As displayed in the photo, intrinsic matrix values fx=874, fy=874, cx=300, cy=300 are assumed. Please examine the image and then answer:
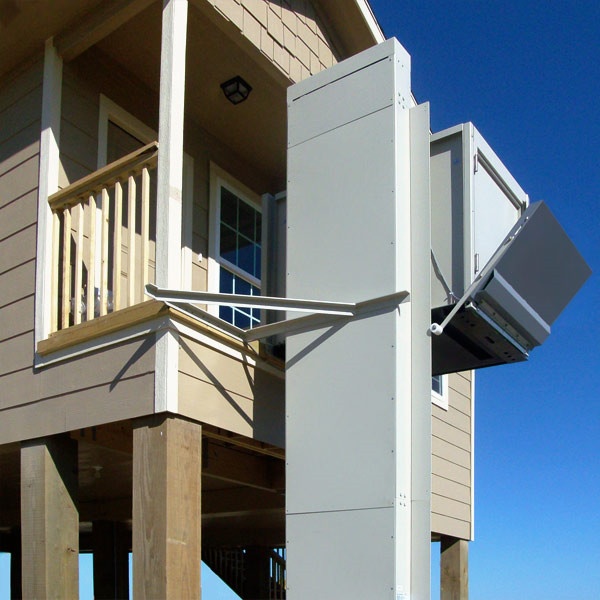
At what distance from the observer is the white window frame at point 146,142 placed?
20.6 ft

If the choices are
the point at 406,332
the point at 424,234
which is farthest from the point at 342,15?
the point at 406,332

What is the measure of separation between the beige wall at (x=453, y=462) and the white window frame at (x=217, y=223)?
2698mm

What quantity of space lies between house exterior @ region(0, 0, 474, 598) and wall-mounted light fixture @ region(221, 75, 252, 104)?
74 mm

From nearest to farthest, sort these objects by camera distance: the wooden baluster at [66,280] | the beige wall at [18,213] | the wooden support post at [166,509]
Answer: the wooden support post at [166,509] < the wooden baluster at [66,280] < the beige wall at [18,213]

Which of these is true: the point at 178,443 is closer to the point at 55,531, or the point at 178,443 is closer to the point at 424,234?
the point at 55,531

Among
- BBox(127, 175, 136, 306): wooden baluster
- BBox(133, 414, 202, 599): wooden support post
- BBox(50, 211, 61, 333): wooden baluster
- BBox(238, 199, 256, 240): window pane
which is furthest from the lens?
BBox(238, 199, 256, 240): window pane

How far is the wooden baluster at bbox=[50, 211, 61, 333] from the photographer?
524cm

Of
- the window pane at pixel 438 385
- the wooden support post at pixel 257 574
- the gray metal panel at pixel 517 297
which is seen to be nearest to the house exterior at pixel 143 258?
the gray metal panel at pixel 517 297

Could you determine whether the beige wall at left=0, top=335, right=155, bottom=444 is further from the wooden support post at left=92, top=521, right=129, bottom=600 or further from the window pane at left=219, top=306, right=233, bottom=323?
the wooden support post at left=92, top=521, right=129, bottom=600

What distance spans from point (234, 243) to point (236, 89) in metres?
1.52

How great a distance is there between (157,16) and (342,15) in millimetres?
1781

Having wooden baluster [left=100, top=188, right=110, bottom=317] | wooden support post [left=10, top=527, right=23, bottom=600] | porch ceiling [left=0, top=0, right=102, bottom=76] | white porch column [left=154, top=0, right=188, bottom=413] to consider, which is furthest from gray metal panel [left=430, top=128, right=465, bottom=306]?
wooden support post [left=10, top=527, right=23, bottom=600]

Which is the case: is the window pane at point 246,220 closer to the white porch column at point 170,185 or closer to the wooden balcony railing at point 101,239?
the wooden balcony railing at point 101,239

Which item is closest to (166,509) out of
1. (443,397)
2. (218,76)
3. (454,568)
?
(218,76)
